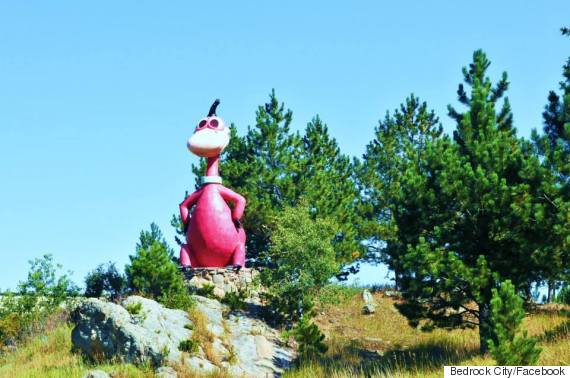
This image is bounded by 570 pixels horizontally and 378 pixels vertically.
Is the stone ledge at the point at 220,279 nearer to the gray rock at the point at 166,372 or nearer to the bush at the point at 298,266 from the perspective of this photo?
the bush at the point at 298,266

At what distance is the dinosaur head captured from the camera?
2408 centimetres

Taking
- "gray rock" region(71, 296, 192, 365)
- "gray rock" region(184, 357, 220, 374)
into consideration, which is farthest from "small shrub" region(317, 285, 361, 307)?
"gray rock" region(184, 357, 220, 374)

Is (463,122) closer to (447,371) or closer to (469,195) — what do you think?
(469,195)

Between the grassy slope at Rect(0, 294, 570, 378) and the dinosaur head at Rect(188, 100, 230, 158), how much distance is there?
6753 mm

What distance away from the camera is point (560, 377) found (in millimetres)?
11875

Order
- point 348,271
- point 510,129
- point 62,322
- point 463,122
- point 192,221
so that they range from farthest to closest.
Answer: point 348,271 → point 192,221 → point 62,322 → point 510,129 → point 463,122

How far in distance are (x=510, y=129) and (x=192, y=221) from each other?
1078 cm

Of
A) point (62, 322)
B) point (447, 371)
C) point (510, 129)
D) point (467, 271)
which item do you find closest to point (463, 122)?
point (510, 129)

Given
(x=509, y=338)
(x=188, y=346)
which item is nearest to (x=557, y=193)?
(x=509, y=338)

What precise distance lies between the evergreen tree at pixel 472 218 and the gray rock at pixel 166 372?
19.0 feet

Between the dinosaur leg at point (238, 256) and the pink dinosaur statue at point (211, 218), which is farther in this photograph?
the dinosaur leg at point (238, 256)

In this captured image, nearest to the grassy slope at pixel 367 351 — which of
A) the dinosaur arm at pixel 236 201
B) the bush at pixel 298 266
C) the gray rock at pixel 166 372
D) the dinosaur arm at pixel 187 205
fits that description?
the gray rock at pixel 166 372

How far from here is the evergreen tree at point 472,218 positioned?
15.8 metres

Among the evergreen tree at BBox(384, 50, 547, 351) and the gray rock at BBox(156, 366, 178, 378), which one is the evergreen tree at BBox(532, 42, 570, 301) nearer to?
the evergreen tree at BBox(384, 50, 547, 351)
